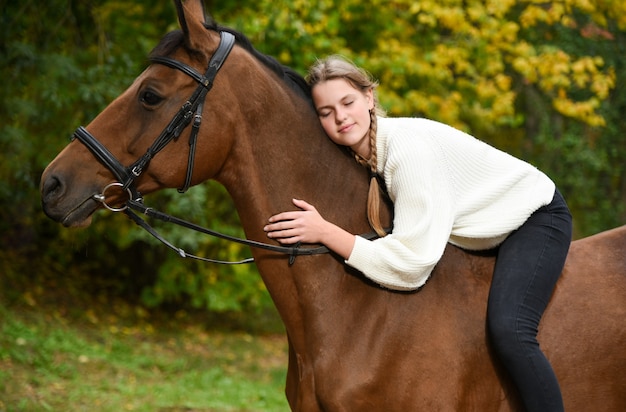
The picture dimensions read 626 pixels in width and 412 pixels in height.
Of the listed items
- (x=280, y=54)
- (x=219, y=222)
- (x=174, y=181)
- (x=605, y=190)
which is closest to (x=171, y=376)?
(x=219, y=222)

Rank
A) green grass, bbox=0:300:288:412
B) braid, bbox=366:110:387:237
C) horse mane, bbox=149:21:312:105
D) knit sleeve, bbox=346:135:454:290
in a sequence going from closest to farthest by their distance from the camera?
1. knit sleeve, bbox=346:135:454:290
2. horse mane, bbox=149:21:312:105
3. braid, bbox=366:110:387:237
4. green grass, bbox=0:300:288:412

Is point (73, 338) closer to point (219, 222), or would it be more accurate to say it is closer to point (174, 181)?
point (219, 222)

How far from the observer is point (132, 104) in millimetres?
2930

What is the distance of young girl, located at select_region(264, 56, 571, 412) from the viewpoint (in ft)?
9.36

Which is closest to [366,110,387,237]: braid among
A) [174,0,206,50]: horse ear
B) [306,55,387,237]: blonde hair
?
[306,55,387,237]: blonde hair

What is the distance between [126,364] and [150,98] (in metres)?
5.67

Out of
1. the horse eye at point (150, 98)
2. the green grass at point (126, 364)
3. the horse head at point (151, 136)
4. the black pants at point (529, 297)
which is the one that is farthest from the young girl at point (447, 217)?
the green grass at point (126, 364)

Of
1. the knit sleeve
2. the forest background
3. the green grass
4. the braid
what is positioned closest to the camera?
the knit sleeve

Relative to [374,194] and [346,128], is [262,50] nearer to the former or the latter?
[346,128]

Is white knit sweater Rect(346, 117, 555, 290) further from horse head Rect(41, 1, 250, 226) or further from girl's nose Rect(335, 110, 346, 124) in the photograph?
horse head Rect(41, 1, 250, 226)

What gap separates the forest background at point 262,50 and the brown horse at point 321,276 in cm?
315

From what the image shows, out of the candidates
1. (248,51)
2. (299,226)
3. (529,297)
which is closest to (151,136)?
(248,51)

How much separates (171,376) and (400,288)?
5666 mm

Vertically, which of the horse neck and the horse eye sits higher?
the horse eye
